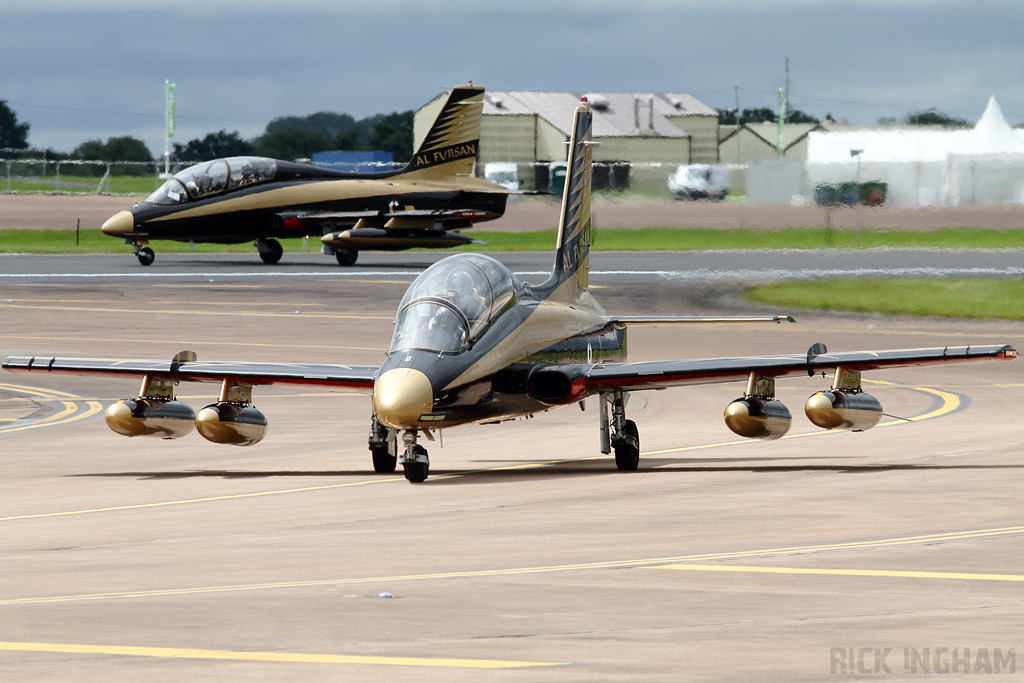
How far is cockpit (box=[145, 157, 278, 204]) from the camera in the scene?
5719 cm

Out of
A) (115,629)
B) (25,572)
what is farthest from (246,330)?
(115,629)

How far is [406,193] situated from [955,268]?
73.0 ft

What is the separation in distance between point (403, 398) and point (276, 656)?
7.88m

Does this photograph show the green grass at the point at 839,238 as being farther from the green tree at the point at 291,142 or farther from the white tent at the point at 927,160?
the green tree at the point at 291,142

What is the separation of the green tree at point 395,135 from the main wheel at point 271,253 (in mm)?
109972

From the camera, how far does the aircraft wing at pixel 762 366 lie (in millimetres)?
18203

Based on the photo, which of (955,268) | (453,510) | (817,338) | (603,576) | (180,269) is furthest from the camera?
(180,269)

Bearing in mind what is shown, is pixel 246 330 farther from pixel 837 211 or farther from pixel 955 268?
pixel 955 268

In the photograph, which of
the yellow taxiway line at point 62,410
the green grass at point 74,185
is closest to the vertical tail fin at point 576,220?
the yellow taxiway line at point 62,410

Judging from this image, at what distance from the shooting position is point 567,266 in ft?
73.7

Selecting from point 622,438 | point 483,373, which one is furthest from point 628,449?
point 483,373

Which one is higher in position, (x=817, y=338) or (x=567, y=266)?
(x=567, y=266)

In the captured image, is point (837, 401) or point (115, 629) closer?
point (115, 629)

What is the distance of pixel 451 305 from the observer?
682 inches
